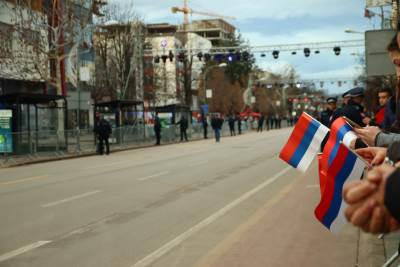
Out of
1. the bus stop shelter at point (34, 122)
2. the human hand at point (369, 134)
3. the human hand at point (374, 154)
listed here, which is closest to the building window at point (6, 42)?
the bus stop shelter at point (34, 122)

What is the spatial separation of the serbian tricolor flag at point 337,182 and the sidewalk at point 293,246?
5.22 feet

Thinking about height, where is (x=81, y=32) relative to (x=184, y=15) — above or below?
below

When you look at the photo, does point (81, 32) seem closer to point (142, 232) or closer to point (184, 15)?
point (142, 232)

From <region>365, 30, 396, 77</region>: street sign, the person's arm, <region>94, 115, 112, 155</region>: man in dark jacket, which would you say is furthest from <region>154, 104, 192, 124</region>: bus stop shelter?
the person's arm

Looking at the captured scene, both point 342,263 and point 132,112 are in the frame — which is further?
point 132,112

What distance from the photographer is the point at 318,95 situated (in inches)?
6043

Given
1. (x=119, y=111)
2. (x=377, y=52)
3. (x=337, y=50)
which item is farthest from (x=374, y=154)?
(x=337, y=50)

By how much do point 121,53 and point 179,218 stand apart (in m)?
35.0

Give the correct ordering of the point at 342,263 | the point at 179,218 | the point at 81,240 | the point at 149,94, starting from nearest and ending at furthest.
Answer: the point at 342,263 < the point at 81,240 < the point at 179,218 < the point at 149,94

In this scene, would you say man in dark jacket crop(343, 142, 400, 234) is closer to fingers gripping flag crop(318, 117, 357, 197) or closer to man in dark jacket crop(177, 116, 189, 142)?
fingers gripping flag crop(318, 117, 357, 197)

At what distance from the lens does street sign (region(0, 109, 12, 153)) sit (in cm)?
2350

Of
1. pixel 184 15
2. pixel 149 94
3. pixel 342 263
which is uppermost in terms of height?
pixel 184 15

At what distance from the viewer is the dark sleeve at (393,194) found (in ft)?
6.03

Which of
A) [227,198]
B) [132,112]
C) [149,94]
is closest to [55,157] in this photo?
[132,112]
